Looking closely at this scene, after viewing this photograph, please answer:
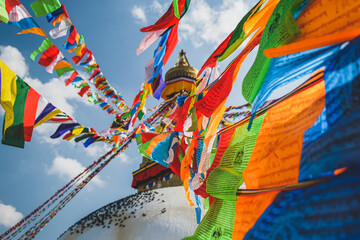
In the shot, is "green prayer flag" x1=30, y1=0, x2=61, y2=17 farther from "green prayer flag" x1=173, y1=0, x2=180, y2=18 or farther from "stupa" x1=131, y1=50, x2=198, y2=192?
"stupa" x1=131, y1=50, x2=198, y2=192

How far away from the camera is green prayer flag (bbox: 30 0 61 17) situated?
9.96 feet

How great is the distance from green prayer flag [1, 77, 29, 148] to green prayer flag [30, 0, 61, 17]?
1.14 m

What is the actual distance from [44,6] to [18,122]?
1797 millimetres

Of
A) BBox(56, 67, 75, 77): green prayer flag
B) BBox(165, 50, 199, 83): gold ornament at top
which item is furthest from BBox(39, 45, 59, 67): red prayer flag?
BBox(165, 50, 199, 83): gold ornament at top

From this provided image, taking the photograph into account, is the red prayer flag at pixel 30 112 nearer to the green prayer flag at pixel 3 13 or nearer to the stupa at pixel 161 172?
the green prayer flag at pixel 3 13

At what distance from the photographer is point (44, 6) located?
3.09 metres

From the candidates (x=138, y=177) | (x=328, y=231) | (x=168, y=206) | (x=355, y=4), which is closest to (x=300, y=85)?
(x=355, y=4)

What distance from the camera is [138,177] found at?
26.1ft

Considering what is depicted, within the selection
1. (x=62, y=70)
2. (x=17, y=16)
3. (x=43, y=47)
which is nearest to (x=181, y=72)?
(x=62, y=70)

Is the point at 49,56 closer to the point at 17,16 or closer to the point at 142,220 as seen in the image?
the point at 17,16

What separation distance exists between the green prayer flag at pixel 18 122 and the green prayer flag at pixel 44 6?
1.14m

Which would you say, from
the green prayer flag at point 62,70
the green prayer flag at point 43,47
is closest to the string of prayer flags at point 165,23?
the green prayer flag at point 43,47

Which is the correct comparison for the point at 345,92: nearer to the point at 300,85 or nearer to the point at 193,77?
the point at 300,85

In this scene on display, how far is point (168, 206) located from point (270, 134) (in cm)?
382
